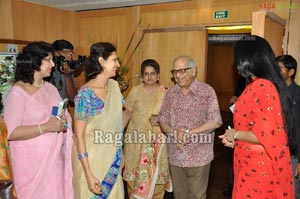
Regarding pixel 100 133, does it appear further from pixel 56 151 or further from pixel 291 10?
pixel 291 10

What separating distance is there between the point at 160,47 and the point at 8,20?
75.4 inches

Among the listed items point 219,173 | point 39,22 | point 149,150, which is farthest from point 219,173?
point 39,22

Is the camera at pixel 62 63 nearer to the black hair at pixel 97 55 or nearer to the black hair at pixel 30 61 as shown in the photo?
the black hair at pixel 30 61

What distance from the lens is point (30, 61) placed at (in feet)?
5.44

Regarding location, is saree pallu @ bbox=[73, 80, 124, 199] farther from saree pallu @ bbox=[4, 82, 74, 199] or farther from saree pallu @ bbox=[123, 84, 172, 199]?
saree pallu @ bbox=[123, 84, 172, 199]

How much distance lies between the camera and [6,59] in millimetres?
2992

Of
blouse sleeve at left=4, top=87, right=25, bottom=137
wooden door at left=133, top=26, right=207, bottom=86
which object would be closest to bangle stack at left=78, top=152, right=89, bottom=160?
blouse sleeve at left=4, top=87, right=25, bottom=137

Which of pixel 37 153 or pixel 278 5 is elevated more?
pixel 278 5

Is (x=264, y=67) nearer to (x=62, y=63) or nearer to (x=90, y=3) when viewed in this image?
(x=62, y=63)

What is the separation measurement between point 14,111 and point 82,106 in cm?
40

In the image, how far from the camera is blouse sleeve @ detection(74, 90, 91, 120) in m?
1.55

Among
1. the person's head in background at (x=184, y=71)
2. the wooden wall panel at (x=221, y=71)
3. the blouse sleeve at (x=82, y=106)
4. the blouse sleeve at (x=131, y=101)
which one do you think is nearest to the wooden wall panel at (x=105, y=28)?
the blouse sleeve at (x=131, y=101)

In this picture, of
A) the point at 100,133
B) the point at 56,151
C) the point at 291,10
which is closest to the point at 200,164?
the point at 100,133

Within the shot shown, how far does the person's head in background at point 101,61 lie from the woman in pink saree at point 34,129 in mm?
300
